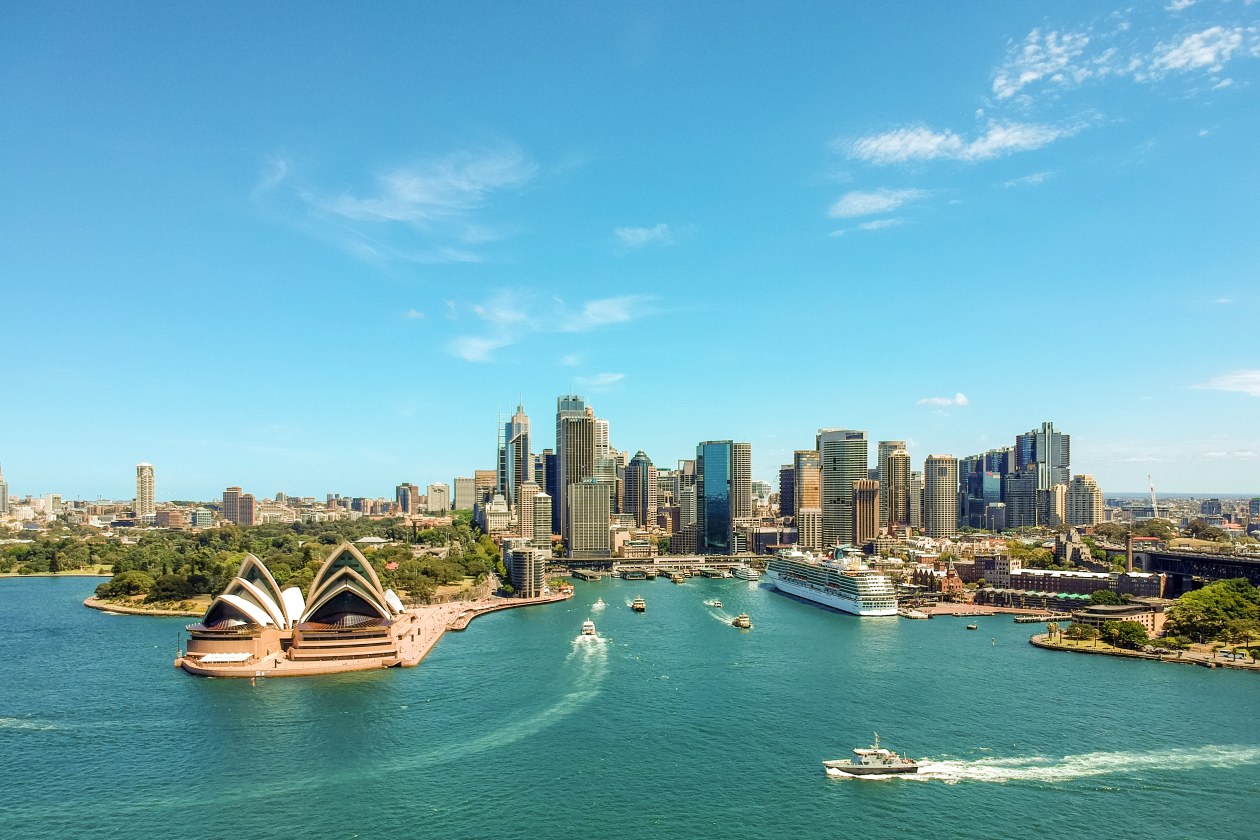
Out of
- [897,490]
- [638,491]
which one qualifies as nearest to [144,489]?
[638,491]

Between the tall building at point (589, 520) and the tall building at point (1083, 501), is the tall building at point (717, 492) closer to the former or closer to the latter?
the tall building at point (589, 520)

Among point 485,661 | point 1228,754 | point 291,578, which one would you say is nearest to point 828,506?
point 291,578

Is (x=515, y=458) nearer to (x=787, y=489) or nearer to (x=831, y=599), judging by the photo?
(x=787, y=489)

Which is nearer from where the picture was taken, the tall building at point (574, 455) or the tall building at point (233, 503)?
the tall building at point (574, 455)

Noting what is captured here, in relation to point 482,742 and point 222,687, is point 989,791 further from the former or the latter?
point 222,687

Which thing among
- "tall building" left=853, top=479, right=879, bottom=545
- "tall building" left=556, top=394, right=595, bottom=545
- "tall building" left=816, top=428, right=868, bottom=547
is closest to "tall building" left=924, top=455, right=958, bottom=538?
"tall building" left=816, top=428, right=868, bottom=547

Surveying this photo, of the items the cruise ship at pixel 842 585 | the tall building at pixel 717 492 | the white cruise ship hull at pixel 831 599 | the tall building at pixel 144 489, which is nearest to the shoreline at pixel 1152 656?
the white cruise ship hull at pixel 831 599

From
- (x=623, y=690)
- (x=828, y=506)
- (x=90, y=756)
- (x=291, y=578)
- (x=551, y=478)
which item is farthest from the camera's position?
(x=551, y=478)
